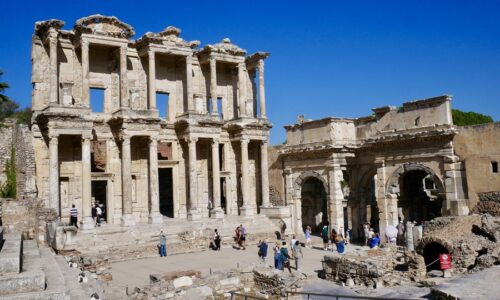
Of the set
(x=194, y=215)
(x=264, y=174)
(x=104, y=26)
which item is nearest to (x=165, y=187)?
(x=264, y=174)

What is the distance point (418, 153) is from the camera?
22422mm

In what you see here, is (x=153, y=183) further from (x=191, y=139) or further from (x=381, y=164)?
(x=381, y=164)

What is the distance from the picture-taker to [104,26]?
24.4 metres

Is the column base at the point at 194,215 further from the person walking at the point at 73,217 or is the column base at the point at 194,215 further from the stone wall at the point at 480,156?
the stone wall at the point at 480,156

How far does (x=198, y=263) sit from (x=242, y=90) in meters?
12.6

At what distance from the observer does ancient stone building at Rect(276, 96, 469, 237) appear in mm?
21438

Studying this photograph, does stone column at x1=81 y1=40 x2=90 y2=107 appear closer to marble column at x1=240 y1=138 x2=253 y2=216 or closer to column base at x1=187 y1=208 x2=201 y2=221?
column base at x1=187 y1=208 x2=201 y2=221

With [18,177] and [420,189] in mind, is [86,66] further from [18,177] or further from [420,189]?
[420,189]

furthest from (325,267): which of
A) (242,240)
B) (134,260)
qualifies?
(134,260)

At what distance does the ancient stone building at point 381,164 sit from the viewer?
2144cm

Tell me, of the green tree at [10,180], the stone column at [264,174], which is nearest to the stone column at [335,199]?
the stone column at [264,174]

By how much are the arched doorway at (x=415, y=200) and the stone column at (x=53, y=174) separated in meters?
15.9

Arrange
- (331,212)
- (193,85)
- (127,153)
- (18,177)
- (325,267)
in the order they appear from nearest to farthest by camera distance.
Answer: (325,267)
(18,177)
(127,153)
(331,212)
(193,85)

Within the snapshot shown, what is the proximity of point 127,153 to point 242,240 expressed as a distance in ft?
22.7
